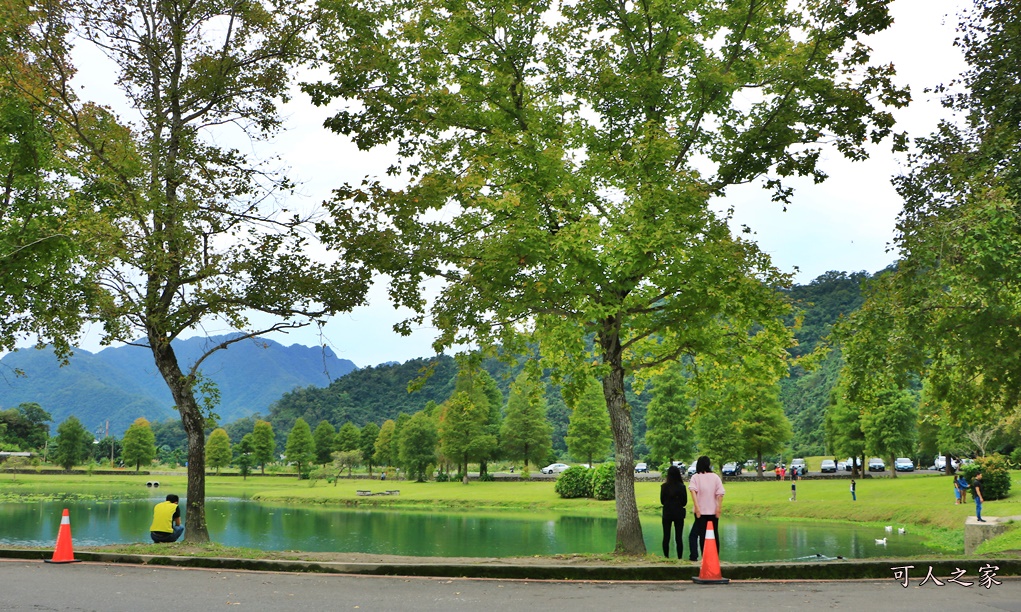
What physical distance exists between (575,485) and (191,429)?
149 ft

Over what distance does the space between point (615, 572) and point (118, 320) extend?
12.4 meters

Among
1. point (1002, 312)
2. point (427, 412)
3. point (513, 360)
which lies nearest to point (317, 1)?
point (513, 360)

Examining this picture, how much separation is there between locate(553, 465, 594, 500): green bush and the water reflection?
30.1 ft

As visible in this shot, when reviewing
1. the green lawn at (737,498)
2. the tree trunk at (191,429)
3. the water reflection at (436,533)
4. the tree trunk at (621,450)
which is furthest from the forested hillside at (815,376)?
the tree trunk at (191,429)

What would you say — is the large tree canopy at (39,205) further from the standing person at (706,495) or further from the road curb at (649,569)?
the standing person at (706,495)

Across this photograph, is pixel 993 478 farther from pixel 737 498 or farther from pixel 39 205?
pixel 39 205

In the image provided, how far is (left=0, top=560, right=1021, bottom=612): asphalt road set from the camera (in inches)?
356

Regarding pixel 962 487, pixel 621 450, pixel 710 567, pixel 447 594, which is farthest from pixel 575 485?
pixel 447 594

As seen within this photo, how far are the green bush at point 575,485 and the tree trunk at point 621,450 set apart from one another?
1750 inches

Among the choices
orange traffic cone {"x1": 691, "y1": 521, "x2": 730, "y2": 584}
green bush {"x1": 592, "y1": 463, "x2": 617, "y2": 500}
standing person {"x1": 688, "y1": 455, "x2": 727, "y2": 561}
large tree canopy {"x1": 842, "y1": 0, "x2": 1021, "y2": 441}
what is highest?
large tree canopy {"x1": 842, "y1": 0, "x2": 1021, "y2": 441}

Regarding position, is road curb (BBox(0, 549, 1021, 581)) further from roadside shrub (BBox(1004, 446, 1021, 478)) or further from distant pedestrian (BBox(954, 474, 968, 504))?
roadside shrub (BBox(1004, 446, 1021, 478))

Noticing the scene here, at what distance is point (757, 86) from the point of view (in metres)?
16.4

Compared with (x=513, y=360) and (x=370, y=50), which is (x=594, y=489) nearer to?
(x=513, y=360)

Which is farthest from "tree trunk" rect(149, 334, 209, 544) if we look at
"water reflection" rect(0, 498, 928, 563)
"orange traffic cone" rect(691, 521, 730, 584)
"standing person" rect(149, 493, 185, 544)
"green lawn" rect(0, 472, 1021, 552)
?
"green lawn" rect(0, 472, 1021, 552)
